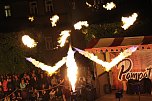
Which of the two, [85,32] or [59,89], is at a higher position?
[85,32]

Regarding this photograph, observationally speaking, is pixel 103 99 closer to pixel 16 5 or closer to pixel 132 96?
pixel 132 96

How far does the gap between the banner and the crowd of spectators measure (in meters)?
2.05

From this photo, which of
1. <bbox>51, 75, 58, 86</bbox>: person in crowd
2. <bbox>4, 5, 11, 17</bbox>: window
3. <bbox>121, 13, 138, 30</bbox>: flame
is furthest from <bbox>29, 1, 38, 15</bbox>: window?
<bbox>121, 13, 138, 30</bbox>: flame

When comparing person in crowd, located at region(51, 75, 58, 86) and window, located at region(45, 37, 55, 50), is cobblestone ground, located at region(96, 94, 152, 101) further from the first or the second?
window, located at region(45, 37, 55, 50)

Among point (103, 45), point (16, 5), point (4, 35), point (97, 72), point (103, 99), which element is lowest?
point (103, 99)

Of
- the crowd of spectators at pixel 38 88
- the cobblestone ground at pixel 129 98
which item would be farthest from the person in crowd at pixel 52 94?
the cobblestone ground at pixel 129 98

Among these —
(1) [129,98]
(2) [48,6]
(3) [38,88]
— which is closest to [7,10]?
(2) [48,6]

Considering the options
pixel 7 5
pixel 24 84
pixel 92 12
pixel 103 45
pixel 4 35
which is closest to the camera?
pixel 103 45

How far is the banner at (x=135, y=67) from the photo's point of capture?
1991 centimetres

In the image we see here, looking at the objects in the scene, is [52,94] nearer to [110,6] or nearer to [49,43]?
[110,6]

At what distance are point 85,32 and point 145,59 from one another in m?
3.84

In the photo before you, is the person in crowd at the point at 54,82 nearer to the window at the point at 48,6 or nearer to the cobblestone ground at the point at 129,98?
the cobblestone ground at the point at 129,98

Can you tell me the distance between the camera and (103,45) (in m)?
19.1

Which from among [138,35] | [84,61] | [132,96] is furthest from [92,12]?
[132,96]
